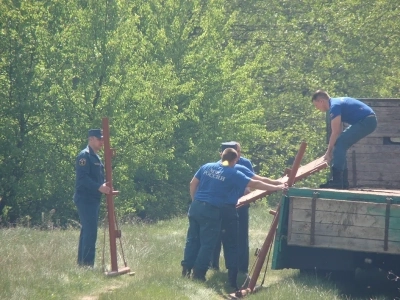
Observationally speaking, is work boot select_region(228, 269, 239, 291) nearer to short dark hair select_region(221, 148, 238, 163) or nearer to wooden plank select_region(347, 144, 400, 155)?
short dark hair select_region(221, 148, 238, 163)

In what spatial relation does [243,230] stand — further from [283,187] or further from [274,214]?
[283,187]

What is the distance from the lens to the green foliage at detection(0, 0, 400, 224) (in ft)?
71.9

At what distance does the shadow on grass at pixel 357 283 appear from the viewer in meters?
10.1

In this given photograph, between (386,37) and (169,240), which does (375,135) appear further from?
(386,37)

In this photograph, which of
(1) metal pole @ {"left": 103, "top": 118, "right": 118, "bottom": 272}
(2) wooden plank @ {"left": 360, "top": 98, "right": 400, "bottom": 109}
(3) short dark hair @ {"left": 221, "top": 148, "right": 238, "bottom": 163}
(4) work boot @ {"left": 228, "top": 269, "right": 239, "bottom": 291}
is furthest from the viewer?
(2) wooden plank @ {"left": 360, "top": 98, "right": 400, "bottom": 109}

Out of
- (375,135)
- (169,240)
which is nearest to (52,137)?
(169,240)

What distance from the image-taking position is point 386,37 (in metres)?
31.7

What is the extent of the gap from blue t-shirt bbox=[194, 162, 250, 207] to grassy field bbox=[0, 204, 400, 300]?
104 cm

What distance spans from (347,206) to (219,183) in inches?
66.8

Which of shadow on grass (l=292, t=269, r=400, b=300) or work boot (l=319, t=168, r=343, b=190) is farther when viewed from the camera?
work boot (l=319, t=168, r=343, b=190)

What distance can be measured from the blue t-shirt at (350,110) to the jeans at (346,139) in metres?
0.08

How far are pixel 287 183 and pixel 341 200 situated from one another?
80cm

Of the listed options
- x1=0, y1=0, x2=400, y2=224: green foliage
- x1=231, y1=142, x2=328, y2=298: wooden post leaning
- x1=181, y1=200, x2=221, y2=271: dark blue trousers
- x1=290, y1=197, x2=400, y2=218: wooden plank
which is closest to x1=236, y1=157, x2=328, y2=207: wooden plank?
x1=231, y1=142, x2=328, y2=298: wooden post leaning

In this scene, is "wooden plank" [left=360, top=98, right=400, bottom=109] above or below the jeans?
above
